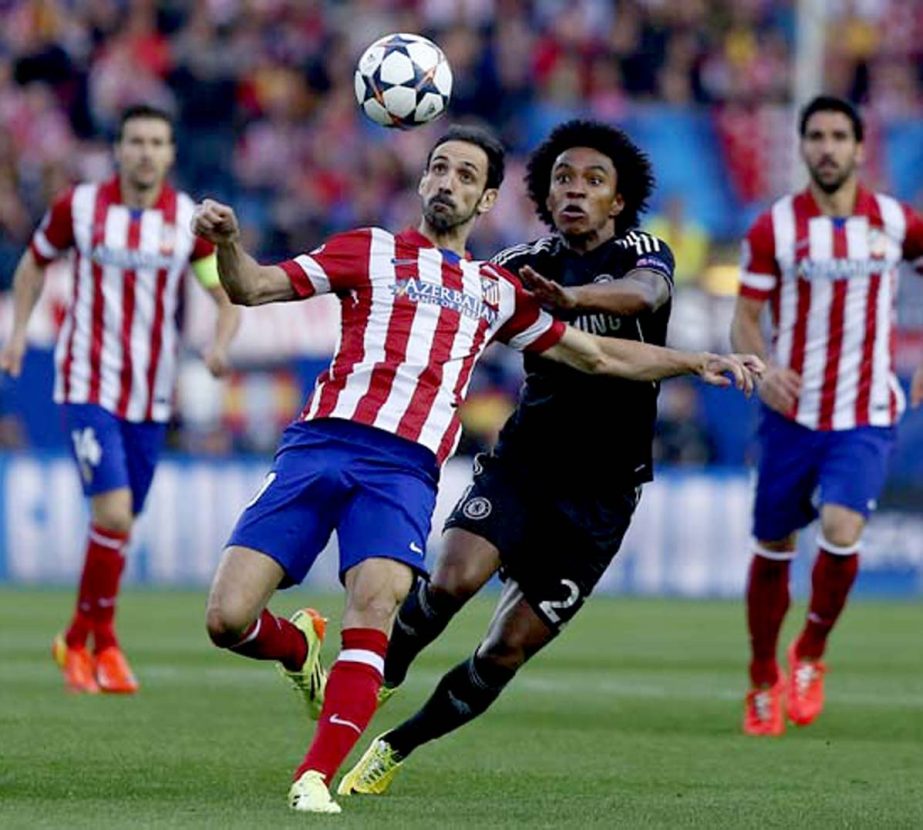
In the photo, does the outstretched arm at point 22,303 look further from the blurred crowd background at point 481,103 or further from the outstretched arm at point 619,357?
the blurred crowd background at point 481,103

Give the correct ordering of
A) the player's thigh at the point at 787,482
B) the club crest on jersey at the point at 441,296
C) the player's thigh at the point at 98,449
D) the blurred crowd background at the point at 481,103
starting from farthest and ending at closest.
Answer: the blurred crowd background at the point at 481,103 → the player's thigh at the point at 98,449 → the player's thigh at the point at 787,482 → the club crest on jersey at the point at 441,296

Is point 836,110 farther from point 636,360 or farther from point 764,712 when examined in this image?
point 636,360

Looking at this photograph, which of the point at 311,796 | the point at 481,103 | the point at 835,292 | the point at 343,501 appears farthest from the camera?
the point at 481,103

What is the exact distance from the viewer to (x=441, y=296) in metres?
7.68

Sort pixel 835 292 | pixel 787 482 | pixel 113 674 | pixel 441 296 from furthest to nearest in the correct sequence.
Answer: pixel 113 674
pixel 835 292
pixel 787 482
pixel 441 296

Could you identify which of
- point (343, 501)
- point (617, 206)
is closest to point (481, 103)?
point (617, 206)

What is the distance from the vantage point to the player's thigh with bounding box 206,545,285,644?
7383 millimetres

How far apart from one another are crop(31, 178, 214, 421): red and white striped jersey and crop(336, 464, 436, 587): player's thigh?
4380mm

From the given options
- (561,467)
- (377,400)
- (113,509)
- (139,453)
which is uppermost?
(377,400)

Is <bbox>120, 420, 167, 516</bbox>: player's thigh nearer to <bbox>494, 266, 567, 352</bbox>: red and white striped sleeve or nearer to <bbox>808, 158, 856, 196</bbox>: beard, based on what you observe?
<bbox>808, 158, 856, 196</bbox>: beard

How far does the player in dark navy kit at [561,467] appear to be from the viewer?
8242mm

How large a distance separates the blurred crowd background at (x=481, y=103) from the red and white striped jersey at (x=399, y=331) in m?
13.3

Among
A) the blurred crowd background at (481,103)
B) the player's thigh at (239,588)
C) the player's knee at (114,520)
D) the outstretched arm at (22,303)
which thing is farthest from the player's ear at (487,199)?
the blurred crowd background at (481,103)

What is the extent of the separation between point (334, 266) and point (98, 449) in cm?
430
